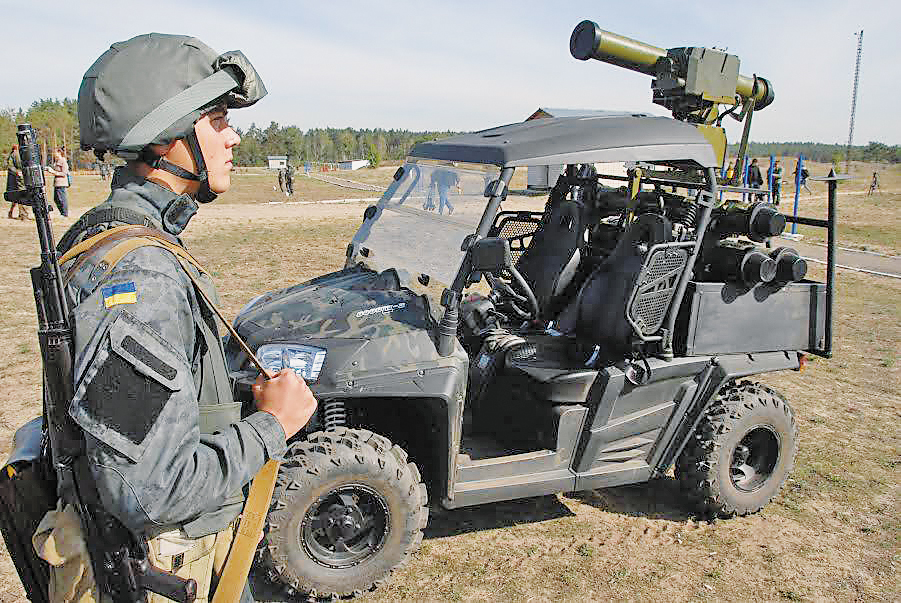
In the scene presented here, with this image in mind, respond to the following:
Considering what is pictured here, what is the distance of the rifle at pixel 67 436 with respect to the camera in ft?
5.02

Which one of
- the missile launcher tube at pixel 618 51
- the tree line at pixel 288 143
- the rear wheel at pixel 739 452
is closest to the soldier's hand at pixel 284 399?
the rear wheel at pixel 739 452

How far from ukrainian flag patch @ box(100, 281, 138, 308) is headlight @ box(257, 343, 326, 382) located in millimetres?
1921

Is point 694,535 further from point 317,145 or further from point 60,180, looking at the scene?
point 317,145

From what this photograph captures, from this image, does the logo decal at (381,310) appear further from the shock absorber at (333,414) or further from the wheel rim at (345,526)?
the wheel rim at (345,526)

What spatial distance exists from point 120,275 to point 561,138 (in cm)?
277

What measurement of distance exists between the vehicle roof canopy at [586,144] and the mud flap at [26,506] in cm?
257

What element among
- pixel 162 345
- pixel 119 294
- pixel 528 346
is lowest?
pixel 528 346

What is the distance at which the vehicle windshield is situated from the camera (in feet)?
12.9

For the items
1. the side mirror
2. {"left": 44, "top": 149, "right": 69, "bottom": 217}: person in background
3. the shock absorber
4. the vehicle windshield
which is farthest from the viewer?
{"left": 44, "top": 149, "right": 69, "bottom": 217}: person in background

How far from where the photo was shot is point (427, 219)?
427 cm

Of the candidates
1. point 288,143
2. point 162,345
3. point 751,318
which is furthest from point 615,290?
point 288,143

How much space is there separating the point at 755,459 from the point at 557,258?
5.87 feet

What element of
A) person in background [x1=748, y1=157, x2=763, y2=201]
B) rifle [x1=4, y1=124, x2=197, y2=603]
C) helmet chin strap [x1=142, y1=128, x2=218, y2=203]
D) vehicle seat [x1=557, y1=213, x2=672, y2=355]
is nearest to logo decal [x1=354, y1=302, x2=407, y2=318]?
vehicle seat [x1=557, y1=213, x2=672, y2=355]

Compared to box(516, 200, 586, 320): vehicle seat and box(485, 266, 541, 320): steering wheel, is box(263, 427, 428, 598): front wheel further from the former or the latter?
box(516, 200, 586, 320): vehicle seat
